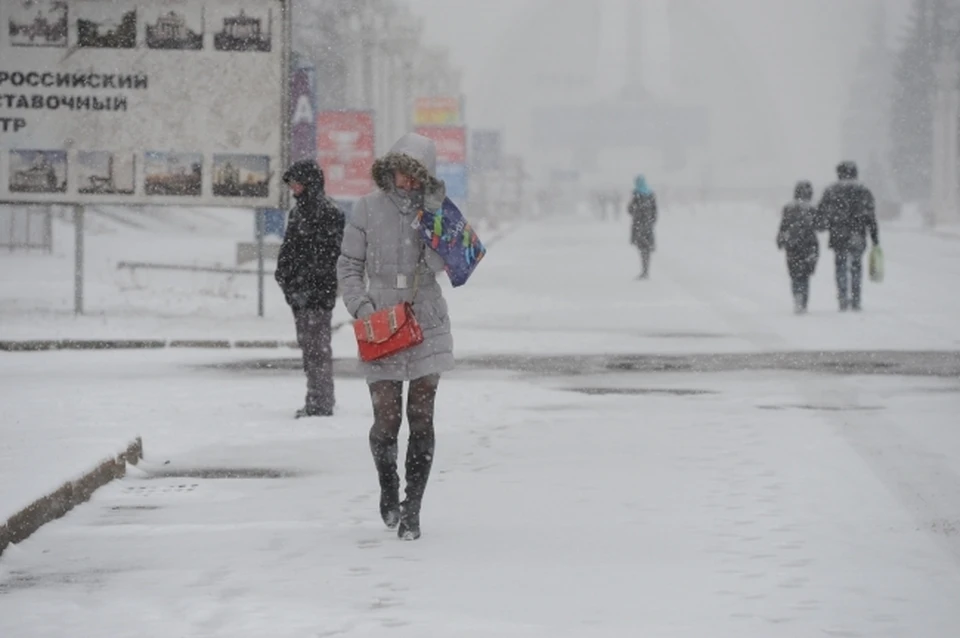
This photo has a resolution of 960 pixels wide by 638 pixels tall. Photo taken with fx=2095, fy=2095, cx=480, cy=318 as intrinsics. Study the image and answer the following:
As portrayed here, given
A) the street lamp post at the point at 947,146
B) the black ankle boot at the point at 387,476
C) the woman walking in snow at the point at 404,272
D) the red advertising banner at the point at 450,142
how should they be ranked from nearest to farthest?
the woman walking in snow at the point at 404,272
the black ankle boot at the point at 387,476
the red advertising banner at the point at 450,142
the street lamp post at the point at 947,146

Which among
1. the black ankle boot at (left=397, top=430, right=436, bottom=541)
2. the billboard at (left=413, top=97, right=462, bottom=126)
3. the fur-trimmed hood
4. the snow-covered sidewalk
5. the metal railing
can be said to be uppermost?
the billboard at (left=413, top=97, right=462, bottom=126)

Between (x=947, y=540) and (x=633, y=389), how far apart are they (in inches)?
301

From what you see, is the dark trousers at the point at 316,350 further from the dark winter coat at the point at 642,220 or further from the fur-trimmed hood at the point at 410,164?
the dark winter coat at the point at 642,220

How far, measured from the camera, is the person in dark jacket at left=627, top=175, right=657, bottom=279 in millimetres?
38125

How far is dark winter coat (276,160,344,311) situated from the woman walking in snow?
15.3 feet

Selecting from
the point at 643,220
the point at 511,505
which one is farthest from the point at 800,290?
the point at 511,505

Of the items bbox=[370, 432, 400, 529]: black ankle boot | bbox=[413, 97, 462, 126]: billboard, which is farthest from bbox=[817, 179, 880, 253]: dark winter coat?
bbox=[413, 97, 462, 126]: billboard

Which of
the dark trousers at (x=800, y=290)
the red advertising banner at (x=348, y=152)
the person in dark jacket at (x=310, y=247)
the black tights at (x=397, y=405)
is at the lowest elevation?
the black tights at (x=397, y=405)

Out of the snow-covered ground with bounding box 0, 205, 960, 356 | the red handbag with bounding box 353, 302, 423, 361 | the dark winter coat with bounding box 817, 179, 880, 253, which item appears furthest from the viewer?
the dark winter coat with bounding box 817, 179, 880, 253

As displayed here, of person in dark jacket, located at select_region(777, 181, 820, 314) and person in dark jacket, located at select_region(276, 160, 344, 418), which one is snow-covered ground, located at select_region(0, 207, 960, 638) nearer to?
person in dark jacket, located at select_region(276, 160, 344, 418)

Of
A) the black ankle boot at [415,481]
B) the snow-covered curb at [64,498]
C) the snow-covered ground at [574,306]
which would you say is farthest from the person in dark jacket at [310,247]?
the snow-covered ground at [574,306]

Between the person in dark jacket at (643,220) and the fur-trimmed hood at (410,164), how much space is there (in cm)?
2899

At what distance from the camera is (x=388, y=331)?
29.6ft

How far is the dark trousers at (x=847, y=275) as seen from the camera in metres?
27.1
